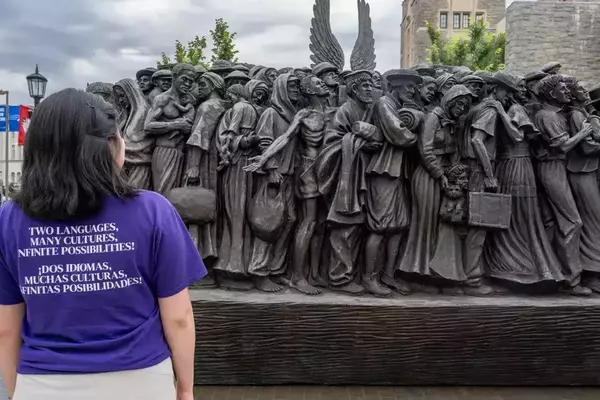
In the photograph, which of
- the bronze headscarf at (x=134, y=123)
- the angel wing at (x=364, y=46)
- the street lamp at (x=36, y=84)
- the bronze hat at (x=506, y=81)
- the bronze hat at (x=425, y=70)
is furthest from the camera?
the street lamp at (x=36, y=84)

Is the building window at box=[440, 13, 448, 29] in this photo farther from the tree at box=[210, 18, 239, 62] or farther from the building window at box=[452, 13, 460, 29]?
the tree at box=[210, 18, 239, 62]

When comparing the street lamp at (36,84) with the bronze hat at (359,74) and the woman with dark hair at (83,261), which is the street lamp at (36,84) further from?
the woman with dark hair at (83,261)

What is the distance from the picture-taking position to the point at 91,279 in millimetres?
1735

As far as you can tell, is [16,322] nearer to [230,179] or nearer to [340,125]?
[230,179]

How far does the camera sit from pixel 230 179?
5.73 m

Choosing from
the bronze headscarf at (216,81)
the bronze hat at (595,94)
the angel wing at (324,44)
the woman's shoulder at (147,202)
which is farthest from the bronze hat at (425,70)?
the woman's shoulder at (147,202)

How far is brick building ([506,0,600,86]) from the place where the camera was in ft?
66.8

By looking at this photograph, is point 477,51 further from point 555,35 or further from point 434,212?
point 434,212

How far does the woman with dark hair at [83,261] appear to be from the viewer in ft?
5.70

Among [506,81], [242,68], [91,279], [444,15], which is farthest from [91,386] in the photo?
[444,15]

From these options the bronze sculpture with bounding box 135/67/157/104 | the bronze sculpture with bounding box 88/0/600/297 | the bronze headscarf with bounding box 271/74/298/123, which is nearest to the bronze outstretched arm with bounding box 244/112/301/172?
the bronze sculpture with bounding box 88/0/600/297

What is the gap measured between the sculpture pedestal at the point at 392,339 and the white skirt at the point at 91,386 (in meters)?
3.63

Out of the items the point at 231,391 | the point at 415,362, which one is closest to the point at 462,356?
the point at 415,362

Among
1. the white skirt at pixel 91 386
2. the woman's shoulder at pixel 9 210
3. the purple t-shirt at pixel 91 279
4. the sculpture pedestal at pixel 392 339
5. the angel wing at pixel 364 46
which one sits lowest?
the sculpture pedestal at pixel 392 339
